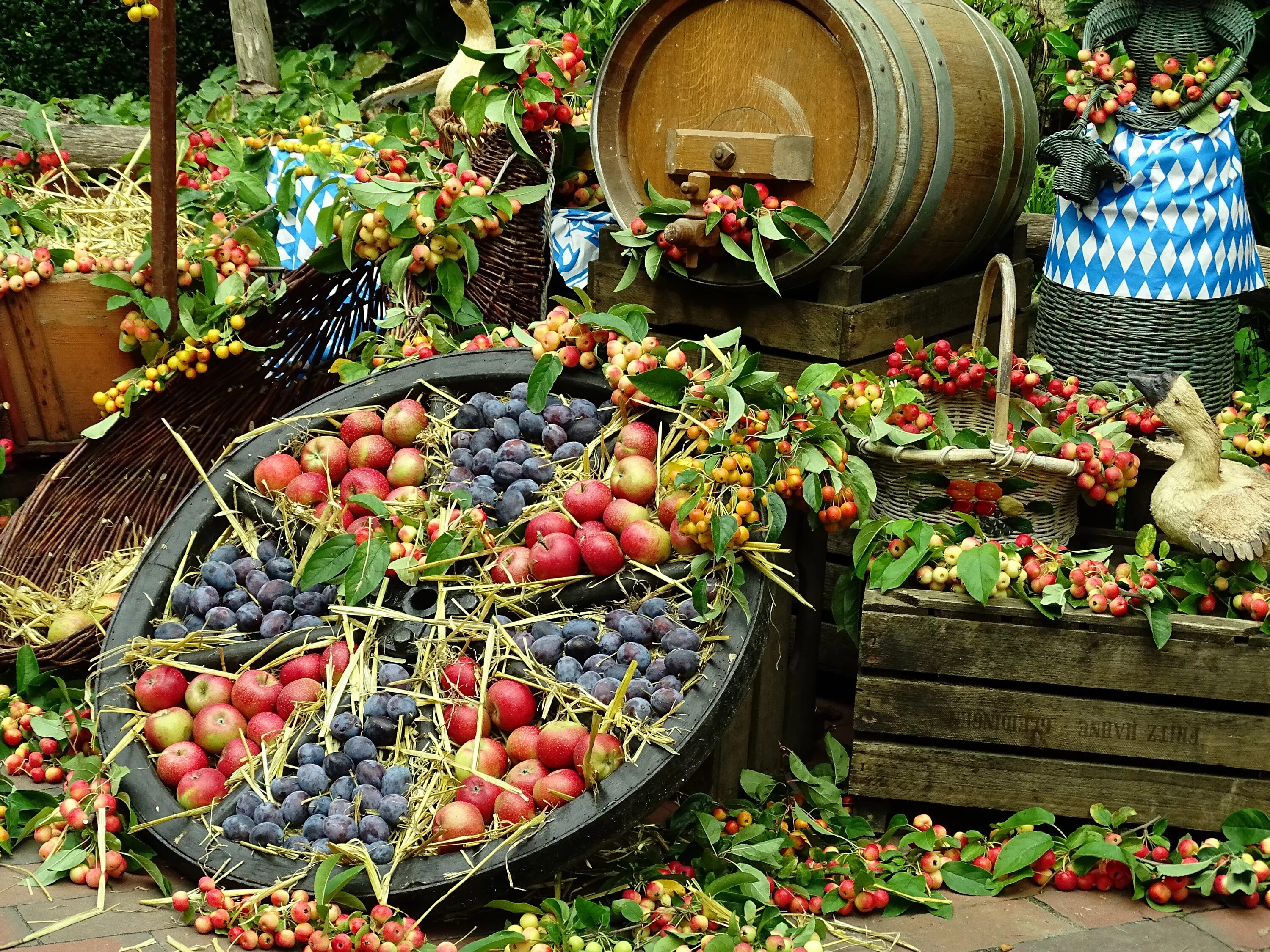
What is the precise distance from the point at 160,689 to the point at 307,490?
0.46m

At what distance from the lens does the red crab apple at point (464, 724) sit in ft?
6.61

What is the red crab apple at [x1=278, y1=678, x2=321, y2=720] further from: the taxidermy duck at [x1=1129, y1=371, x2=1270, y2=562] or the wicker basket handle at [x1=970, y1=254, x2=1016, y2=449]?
the taxidermy duck at [x1=1129, y1=371, x2=1270, y2=562]

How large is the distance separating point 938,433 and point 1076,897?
0.91 m

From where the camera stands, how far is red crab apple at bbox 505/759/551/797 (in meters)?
1.93

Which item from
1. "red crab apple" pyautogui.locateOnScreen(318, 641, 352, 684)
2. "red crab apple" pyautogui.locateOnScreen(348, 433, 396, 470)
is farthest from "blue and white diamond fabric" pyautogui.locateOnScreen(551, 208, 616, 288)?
"red crab apple" pyautogui.locateOnScreen(318, 641, 352, 684)

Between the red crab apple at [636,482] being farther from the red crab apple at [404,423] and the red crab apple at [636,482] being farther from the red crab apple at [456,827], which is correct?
the red crab apple at [456,827]

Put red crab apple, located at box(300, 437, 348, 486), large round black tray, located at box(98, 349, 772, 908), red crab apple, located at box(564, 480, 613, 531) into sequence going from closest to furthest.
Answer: large round black tray, located at box(98, 349, 772, 908)
red crab apple, located at box(564, 480, 613, 531)
red crab apple, located at box(300, 437, 348, 486)

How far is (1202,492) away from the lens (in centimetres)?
230

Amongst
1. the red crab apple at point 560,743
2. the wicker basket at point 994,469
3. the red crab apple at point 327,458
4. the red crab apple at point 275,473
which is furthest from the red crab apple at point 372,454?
the wicker basket at point 994,469

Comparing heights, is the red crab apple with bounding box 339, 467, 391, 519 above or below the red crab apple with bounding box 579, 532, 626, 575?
above

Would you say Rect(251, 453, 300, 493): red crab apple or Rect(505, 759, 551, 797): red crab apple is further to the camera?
Rect(251, 453, 300, 493): red crab apple

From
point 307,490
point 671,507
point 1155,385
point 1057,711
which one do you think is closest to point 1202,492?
point 1155,385

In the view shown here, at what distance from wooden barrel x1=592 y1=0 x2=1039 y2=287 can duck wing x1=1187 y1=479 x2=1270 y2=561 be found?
0.89 meters

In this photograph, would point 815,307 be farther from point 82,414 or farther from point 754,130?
point 82,414
